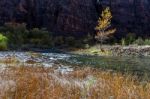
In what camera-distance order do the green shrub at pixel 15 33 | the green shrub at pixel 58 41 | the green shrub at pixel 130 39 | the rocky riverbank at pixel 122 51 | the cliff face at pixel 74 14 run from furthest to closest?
the cliff face at pixel 74 14, the green shrub at pixel 130 39, the green shrub at pixel 58 41, the green shrub at pixel 15 33, the rocky riverbank at pixel 122 51

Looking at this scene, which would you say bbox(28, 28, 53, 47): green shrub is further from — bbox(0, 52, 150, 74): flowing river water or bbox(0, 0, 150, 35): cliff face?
bbox(0, 52, 150, 74): flowing river water

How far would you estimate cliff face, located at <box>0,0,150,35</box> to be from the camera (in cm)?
8644

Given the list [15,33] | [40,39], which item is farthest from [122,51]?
[15,33]

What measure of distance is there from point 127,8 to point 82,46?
2558 centimetres

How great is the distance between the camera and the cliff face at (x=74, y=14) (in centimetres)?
8644

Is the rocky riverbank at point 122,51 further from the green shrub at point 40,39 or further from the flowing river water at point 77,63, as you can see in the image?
the flowing river water at point 77,63

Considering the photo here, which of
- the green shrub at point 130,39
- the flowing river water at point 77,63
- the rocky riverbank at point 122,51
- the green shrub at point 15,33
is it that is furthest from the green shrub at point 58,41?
the flowing river water at point 77,63

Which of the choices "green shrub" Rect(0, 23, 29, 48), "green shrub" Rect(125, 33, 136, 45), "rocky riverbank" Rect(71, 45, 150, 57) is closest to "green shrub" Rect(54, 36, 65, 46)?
"green shrub" Rect(0, 23, 29, 48)

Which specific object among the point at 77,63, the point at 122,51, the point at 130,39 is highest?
the point at 77,63

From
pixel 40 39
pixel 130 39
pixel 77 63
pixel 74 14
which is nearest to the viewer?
pixel 77 63

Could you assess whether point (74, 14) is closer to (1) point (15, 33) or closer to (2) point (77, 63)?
(1) point (15, 33)

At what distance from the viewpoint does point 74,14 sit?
3536 inches

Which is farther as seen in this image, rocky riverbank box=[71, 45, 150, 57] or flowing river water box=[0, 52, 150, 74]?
rocky riverbank box=[71, 45, 150, 57]

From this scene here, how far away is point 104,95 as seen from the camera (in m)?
11.4
